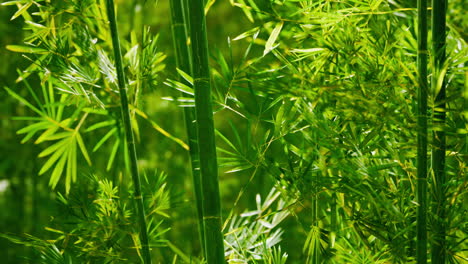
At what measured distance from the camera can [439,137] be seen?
102 centimetres

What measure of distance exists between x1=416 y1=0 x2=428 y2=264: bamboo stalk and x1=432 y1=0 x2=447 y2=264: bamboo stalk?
0.02m

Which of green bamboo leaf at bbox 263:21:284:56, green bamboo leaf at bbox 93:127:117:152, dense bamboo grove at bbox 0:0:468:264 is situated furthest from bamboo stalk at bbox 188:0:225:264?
green bamboo leaf at bbox 93:127:117:152

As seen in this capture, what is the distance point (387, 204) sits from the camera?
0.95m

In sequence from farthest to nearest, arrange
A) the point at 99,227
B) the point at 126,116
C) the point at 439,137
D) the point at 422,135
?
the point at 99,227 < the point at 126,116 < the point at 439,137 < the point at 422,135

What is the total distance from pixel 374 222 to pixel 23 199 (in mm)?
2299

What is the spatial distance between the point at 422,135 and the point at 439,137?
0.13m

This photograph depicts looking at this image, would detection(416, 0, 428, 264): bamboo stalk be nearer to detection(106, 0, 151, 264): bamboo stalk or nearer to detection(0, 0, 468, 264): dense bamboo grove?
detection(0, 0, 468, 264): dense bamboo grove

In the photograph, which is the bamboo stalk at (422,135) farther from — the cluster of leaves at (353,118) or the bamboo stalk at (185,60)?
the bamboo stalk at (185,60)

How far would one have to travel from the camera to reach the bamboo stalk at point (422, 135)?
93 cm

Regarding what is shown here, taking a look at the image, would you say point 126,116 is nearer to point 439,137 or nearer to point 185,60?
point 185,60

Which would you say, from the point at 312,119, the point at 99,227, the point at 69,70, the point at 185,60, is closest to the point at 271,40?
the point at 312,119

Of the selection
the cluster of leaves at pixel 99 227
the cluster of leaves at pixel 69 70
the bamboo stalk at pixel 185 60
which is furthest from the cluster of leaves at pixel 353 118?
the cluster of leaves at pixel 99 227

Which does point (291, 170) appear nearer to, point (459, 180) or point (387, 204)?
point (387, 204)

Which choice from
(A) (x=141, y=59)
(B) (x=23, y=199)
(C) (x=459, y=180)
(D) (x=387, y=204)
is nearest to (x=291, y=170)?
(D) (x=387, y=204)
